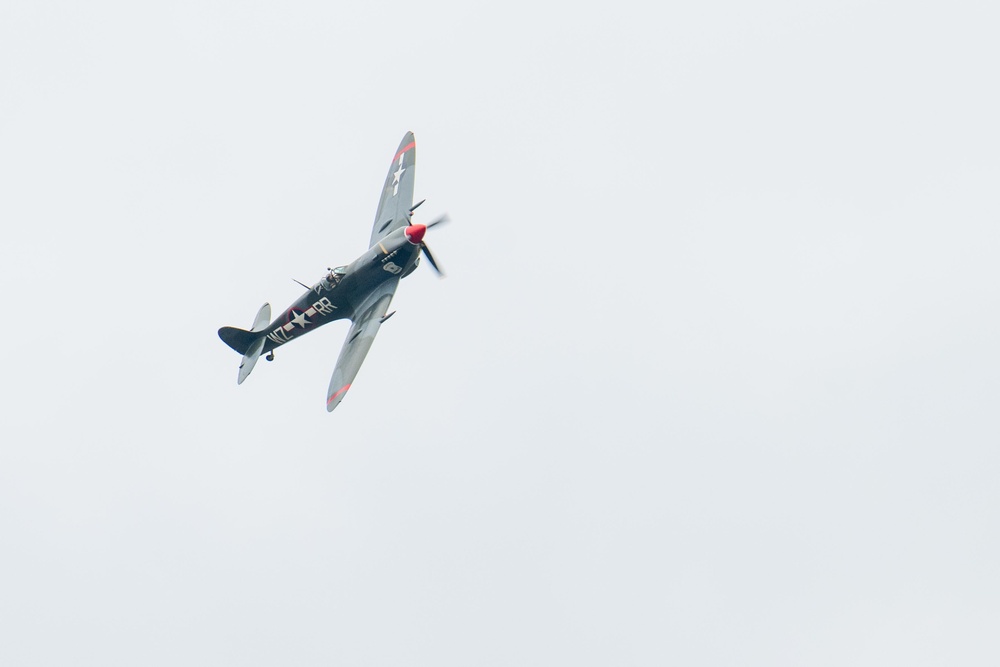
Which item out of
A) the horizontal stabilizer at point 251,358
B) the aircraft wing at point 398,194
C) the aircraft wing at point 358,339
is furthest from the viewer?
the horizontal stabilizer at point 251,358

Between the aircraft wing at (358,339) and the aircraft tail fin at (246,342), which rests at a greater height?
the aircraft tail fin at (246,342)

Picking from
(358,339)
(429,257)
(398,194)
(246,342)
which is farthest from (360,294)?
(246,342)

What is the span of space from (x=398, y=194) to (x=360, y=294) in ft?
19.7

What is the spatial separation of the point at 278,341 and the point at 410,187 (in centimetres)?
955

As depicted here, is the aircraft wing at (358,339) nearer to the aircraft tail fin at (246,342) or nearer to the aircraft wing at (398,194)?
the aircraft wing at (398,194)

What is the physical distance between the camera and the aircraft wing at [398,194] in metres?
66.2

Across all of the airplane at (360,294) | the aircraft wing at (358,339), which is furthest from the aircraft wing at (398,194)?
the aircraft wing at (358,339)

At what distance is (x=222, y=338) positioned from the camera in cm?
6831

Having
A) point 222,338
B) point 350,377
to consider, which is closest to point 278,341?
point 222,338

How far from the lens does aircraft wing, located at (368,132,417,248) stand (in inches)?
2608

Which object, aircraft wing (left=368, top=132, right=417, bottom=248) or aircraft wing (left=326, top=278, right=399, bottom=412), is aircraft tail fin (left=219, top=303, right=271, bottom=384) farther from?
aircraft wing (left=368, top=132, right=417, bottom=248)

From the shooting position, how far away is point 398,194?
67375 mm

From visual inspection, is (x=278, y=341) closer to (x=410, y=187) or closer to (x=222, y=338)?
(x=222, y=338)

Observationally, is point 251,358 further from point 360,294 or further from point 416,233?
point 416,233
